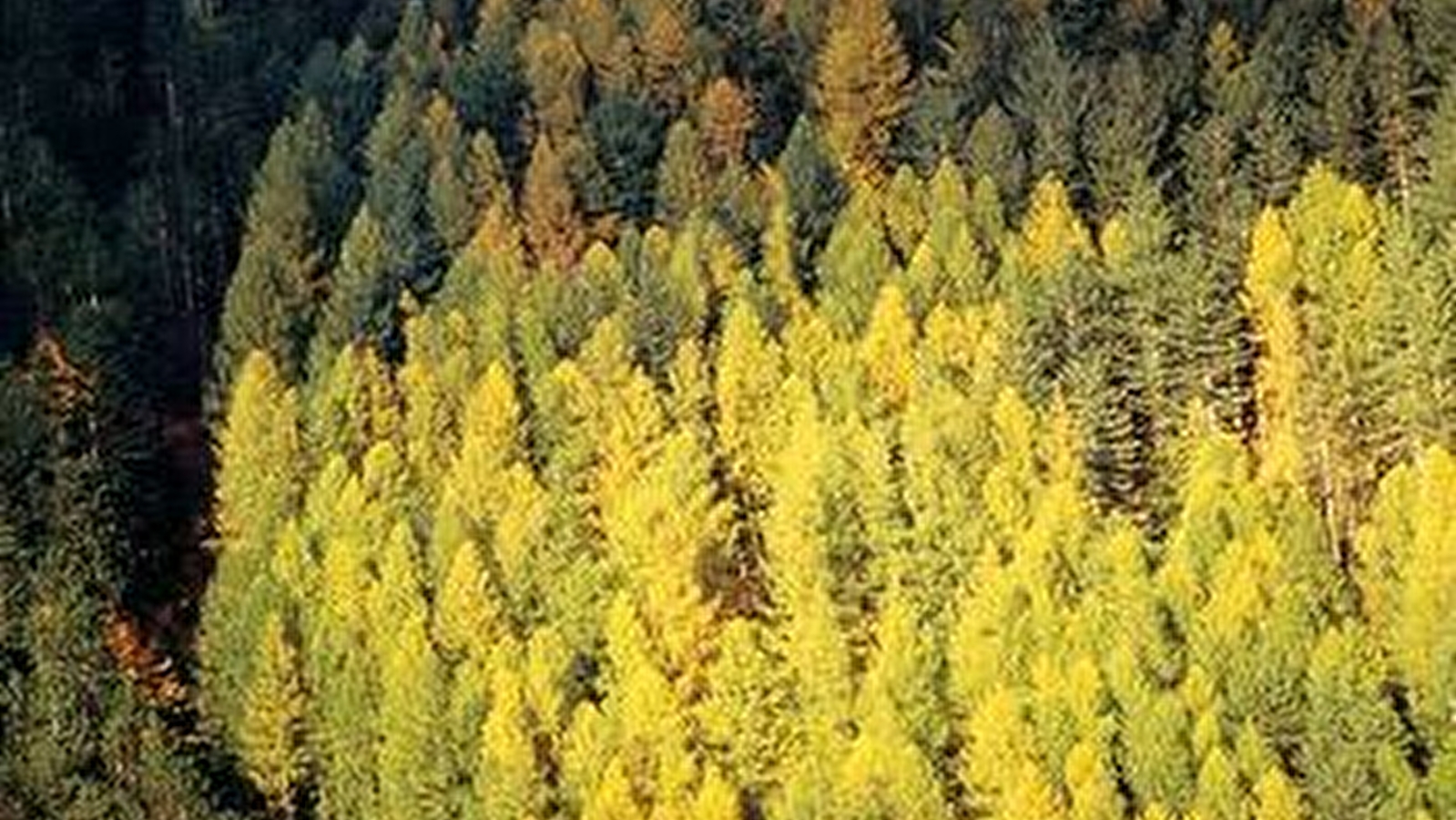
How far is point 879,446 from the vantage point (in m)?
123

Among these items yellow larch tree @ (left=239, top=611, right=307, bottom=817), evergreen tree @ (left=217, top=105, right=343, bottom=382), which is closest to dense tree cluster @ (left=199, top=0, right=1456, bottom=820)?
yellow larch tree @ (left=239, top=611, right=307, bottom=817)

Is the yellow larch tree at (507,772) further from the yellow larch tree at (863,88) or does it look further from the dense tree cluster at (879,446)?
the yellow larch tree at (863,88)

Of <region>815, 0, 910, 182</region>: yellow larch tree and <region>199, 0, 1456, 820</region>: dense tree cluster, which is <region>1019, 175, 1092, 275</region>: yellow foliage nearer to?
<region>199, 0, 1456, 820</region>: dense tree cluster

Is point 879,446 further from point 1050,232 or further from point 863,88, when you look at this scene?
point 863,88

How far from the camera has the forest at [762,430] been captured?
11044 cm

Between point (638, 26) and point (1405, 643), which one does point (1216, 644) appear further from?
point (638, 26)

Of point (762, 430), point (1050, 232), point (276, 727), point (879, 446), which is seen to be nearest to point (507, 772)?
point (276, 727)

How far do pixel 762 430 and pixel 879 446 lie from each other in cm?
905

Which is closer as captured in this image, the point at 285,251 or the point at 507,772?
the point at 507,772

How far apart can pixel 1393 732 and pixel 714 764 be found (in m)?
25.6

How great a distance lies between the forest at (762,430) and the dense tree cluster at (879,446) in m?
0.24

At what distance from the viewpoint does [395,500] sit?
13312 cm

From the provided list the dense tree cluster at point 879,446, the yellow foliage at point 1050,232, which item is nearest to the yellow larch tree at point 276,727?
the dense tree cluster at point 879,446

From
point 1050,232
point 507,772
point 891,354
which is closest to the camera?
point 507,772
